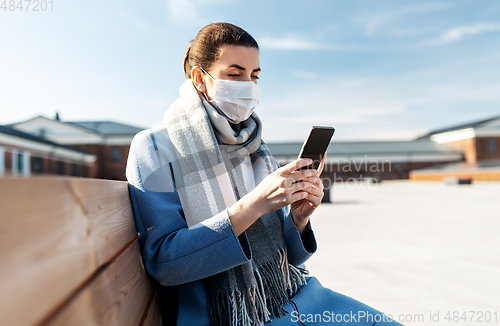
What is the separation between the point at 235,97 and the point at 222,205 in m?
0.55

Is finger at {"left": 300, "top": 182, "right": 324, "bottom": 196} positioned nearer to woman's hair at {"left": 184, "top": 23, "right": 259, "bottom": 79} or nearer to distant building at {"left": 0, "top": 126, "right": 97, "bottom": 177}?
woman's hair at {"left": 184, "top": 23, "right": 259, "bottom": 79}

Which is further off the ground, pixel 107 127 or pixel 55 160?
pixel 107 127

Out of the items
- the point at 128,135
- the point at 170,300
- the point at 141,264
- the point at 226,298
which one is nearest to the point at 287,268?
the point at 226,298

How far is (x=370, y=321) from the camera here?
1.51 metres

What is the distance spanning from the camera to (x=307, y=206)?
66.5 inches

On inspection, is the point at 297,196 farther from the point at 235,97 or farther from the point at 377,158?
the point at 377,158

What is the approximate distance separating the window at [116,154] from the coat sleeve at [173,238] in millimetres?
34107

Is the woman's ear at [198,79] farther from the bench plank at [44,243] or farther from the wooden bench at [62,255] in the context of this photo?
the bench plank at [44,243]

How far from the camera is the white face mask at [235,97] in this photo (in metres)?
1.74

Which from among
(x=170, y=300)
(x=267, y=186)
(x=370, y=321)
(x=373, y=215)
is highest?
(x=267, y=186)

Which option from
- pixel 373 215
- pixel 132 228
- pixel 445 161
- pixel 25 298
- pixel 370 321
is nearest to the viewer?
pixel 25 298

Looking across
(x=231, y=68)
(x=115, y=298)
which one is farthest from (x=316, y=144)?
(x=115, y=298)

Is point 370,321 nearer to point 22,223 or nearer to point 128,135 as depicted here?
point 22,223

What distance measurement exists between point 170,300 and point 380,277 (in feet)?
9.05
